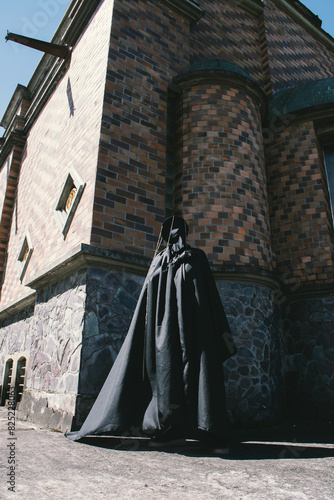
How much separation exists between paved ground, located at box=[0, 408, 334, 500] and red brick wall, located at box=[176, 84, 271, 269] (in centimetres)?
258

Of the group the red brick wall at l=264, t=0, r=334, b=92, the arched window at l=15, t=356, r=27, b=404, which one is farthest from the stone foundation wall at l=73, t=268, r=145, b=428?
the red brick wall at l=264, t=0, r=334, b=92

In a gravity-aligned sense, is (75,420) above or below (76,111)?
below

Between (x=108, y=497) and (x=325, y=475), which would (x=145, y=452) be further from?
(x=325, y=475)

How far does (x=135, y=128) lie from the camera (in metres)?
5.43

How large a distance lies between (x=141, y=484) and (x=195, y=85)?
5.79 metres

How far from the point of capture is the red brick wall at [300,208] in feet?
19.2

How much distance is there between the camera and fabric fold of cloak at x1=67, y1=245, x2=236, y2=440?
278 cm

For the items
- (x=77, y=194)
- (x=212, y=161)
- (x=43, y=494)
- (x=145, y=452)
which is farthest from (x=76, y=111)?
(x=43, y=494)

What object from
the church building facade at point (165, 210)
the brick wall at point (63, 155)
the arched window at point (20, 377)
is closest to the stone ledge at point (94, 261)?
the church building facade at point (165, 210)

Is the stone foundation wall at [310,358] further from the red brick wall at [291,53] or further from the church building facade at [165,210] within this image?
the red brick wall at [291,53]

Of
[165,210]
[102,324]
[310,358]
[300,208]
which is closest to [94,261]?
[102,324]

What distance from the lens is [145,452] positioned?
2.85 meters

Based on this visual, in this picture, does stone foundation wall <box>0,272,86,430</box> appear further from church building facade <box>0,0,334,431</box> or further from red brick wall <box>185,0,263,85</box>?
red brick wall <box>185,0,263,85</box>

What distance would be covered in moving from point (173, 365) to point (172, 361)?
3cm
